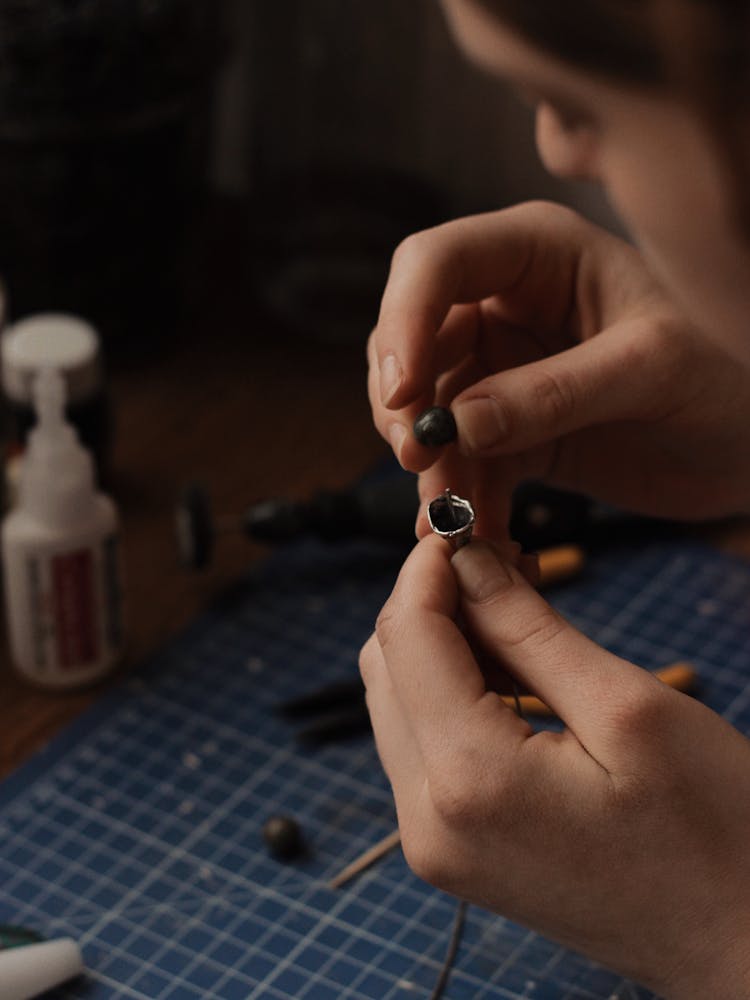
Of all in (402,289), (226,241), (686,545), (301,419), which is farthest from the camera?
(226,241)

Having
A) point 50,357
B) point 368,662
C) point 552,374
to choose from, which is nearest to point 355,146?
point 50,357

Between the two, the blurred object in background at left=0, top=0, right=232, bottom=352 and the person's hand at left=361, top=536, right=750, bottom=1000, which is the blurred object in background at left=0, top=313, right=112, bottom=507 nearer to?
Answer: the blurred object in background at left=0, top=0, right=232, bottom=352

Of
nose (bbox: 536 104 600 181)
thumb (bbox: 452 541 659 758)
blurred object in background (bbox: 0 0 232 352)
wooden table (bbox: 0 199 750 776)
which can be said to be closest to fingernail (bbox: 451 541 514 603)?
thumb (bbox: 452 541 659 758)

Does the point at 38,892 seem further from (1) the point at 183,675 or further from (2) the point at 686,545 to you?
(2) the point at 686,545

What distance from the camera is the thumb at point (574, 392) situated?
30.1 inches

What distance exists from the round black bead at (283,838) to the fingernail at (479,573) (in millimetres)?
270

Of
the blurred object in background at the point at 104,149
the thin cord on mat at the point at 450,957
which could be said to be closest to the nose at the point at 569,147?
the thin cord on mat at the point at 450,957

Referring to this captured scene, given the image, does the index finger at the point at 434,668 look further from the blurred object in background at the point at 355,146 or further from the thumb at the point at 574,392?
the blurred object in background at the point at 355,146

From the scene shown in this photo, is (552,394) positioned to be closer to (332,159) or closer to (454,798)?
(454,798)

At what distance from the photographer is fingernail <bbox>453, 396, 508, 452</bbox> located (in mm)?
756

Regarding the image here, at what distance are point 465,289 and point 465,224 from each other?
4cm

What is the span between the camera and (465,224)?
840 millimetres

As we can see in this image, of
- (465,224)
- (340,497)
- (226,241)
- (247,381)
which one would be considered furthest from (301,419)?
(465,224)

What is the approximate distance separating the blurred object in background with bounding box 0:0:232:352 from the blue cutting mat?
34 centimetres
